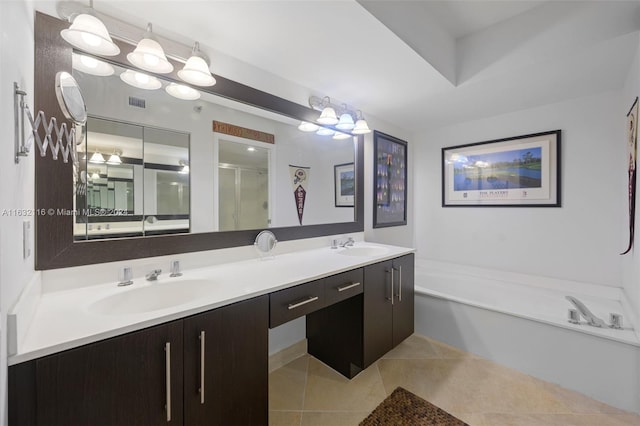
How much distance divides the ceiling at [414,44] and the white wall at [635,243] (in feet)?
0.27

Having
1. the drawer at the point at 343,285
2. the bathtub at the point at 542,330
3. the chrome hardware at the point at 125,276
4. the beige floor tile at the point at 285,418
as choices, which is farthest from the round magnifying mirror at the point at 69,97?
the bathtub at the point at 542,330

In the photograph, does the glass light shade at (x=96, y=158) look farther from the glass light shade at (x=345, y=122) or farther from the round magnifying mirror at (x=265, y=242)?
the glass light shade at (x=345, y=122)

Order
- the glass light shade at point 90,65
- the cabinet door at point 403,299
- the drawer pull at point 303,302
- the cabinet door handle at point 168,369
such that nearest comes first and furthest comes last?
the cabinet door handle at point 168,369 → the glass light shade at point 90,65 → the drawer pull at point 303,302 → the cabinet door at point 403,299

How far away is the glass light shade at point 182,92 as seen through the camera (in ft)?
4.67

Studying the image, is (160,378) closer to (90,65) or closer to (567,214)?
(90,65)

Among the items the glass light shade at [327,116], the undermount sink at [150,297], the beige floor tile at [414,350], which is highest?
the glass light shade at [327,116]

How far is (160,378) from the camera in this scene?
88 cm

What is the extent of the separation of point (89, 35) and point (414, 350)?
9.24 ft

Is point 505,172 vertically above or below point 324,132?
below

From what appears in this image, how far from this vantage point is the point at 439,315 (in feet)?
7.43

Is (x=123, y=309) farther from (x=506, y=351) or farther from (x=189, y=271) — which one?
(x=506, y=351)

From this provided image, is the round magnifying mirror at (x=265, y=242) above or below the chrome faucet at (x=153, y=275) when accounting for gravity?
above

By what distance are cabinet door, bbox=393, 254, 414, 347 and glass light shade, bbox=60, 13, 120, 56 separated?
208cm

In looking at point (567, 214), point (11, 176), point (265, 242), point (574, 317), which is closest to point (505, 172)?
point (567, 214)
